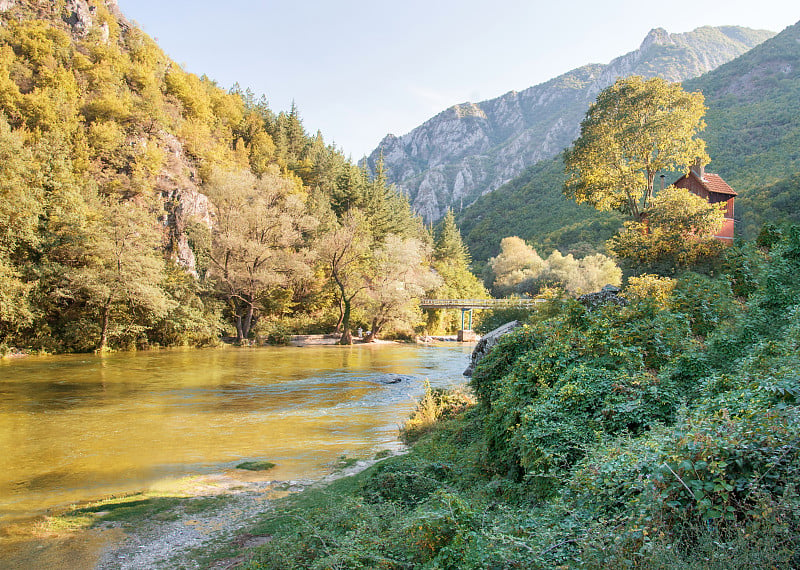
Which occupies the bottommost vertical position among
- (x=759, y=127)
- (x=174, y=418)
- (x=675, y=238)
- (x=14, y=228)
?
(x=174, y=418)

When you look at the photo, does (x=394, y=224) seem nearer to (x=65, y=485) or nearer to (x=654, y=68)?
(x=65, y=485)

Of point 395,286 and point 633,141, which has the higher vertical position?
point 633,141

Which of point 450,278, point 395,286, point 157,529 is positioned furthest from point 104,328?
point 450,278

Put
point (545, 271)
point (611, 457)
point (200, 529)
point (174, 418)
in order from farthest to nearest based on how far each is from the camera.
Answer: point (545, 271) < point (174, 418) < point (200, 529) < point (611, 457)

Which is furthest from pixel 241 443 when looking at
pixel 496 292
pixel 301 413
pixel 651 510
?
pixel 496 292

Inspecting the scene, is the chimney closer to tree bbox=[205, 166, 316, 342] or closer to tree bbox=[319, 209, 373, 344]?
tree bbox=[319, 209, 373, 344]

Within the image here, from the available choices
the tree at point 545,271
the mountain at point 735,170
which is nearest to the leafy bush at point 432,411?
the mountain at point 735,170

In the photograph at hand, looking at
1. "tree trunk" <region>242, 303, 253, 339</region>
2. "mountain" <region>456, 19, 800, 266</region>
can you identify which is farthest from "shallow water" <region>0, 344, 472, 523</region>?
"mountain" <region>456, 19, 800, 266</region>

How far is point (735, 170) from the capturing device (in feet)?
164

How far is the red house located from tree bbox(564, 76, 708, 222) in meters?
0.90

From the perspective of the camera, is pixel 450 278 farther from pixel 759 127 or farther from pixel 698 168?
pixel 698 168

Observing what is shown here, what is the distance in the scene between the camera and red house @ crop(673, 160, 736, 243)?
21.8 meters

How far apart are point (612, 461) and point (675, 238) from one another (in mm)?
15727

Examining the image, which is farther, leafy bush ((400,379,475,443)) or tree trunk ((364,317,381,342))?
tree trunk ((364,317,381,342))
